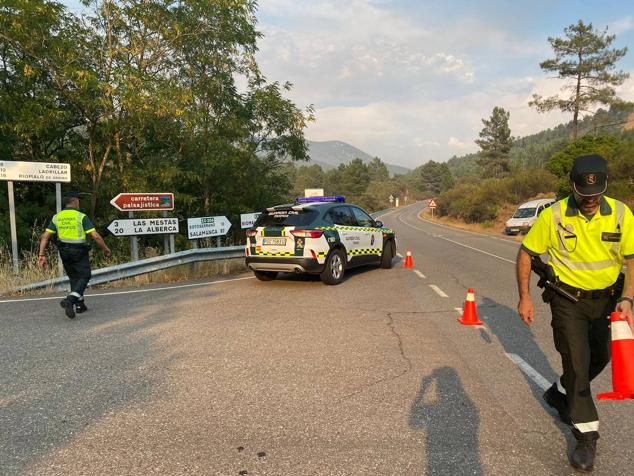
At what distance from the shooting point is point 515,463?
2.85 meters

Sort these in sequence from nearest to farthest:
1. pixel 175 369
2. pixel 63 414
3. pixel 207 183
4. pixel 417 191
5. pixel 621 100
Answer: pixel 63 414, pixel 175 369, pixel 207 183, pixel 621 100, pixel 417 191

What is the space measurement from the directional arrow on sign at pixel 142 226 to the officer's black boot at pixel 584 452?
985 centimetres

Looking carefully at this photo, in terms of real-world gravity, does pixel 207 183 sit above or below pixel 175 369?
above

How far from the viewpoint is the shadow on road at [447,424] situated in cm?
285

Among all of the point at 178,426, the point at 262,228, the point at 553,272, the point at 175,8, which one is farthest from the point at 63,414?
the point at 175,8

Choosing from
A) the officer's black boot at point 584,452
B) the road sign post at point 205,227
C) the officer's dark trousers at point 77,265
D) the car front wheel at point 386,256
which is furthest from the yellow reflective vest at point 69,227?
the car front wheel at point 386,256

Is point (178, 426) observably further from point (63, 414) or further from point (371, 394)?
point (371, 394)

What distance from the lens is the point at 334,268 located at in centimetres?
945

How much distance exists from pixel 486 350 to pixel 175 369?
11.0 ft

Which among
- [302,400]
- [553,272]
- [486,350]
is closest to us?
[553,272]

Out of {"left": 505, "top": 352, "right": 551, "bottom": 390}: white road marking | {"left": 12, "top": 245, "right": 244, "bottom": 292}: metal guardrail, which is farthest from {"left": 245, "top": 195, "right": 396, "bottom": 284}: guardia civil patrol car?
{"left": 505, "top": 352, "right": 551, "bottom": 390}: white road marking

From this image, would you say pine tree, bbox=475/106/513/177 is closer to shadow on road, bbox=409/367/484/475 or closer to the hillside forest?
the hillside forest

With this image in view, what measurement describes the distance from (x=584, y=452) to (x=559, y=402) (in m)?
0.64

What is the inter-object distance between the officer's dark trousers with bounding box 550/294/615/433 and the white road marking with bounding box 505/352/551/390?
3.65 ft
